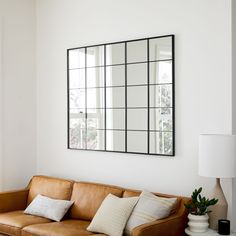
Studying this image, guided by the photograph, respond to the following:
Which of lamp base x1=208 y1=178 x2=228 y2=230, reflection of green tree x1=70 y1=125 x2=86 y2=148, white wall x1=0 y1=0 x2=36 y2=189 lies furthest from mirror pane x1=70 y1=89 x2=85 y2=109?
lamp base x1=208 y1=178 x2=228 y2=230

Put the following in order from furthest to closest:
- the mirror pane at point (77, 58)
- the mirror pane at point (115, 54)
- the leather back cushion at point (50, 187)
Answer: the mirror pane at point (77, 58) < the leather back cushion at point (50, 187) < the mirror pane at point (115, 54)

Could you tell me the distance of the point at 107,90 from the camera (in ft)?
14.8

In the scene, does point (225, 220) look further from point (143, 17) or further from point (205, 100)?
point (143, 17)

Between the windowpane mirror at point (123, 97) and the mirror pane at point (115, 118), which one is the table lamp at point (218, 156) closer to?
the windowpane mirror at point (123, 97)

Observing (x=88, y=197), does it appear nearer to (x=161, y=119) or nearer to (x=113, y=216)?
(x=113, y=216)

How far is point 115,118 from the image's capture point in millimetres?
4422

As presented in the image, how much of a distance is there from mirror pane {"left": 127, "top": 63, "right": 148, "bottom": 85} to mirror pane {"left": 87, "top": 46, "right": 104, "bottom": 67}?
394mm

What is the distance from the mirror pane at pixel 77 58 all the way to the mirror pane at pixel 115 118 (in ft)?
2.15

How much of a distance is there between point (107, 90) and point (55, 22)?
1155 millimetres

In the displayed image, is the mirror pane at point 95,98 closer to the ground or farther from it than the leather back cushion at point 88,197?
farther from it


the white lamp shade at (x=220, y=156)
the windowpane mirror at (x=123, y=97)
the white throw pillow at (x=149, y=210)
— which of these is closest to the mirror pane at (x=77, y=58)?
the windowpane mirror at (x=123, y=97)

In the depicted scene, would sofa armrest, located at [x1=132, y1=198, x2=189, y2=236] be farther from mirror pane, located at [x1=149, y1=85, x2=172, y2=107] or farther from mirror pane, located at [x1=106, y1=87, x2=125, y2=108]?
mirror pane, located at [x1=106, y1=87, x2=125, y2=108]

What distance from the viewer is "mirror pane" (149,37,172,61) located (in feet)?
13.1

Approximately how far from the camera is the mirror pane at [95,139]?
4562 millimetres
